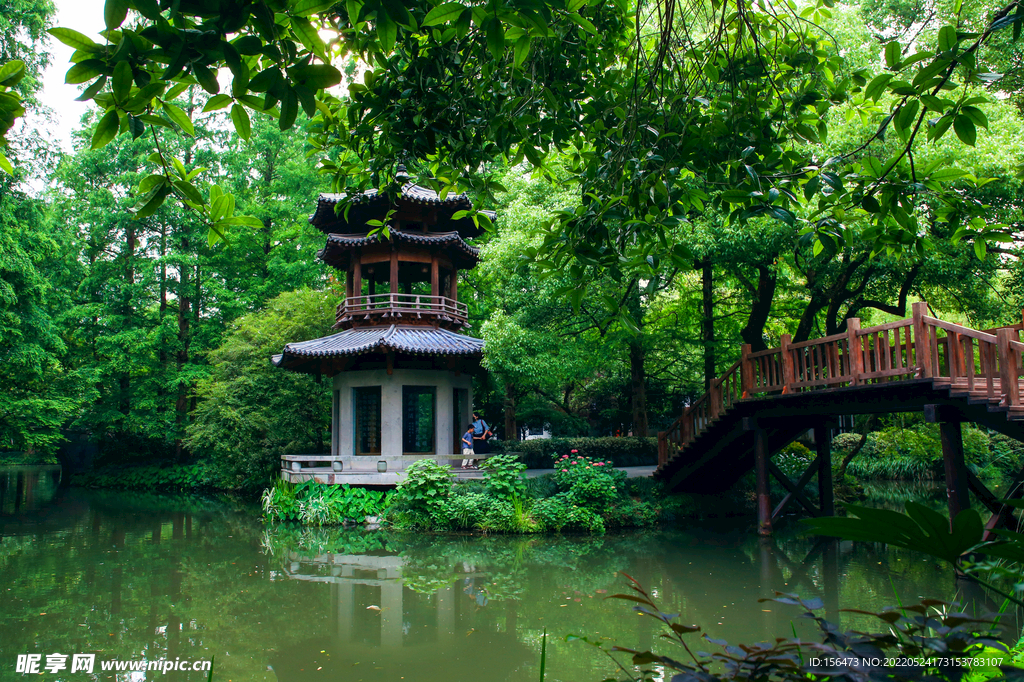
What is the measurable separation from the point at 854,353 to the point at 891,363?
486 mm

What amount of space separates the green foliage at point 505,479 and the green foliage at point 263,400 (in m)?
7.29

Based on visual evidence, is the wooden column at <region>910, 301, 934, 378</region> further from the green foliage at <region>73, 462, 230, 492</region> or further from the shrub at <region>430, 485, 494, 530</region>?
the green foliage at <region>73, 462, 230, 492</region>

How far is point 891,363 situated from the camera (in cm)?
881

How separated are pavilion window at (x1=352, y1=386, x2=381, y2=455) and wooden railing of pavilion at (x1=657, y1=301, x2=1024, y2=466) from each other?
7.92 metres

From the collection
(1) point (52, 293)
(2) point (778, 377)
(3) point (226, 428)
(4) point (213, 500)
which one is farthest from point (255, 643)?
(1) point (52, 293)

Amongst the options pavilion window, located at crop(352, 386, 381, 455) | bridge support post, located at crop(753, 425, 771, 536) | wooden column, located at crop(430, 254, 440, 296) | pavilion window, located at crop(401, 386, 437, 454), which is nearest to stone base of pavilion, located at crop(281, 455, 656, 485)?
pavilion window, located at crop(352, 386, 381, 455)

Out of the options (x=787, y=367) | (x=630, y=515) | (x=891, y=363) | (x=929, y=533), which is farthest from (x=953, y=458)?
(x=929, y=533)

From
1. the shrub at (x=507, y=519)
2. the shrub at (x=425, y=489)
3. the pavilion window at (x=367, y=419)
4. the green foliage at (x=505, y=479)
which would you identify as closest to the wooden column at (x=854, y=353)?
the shrub at (x=507, y=519)

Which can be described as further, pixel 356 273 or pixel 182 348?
pixel 182 348

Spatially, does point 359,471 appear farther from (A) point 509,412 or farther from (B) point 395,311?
(A) point 509,412

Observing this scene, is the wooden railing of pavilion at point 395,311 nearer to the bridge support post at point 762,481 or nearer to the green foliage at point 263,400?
the green foliage at point 263,400

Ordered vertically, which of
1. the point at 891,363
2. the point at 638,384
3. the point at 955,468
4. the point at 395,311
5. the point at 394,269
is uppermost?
the point at 394,269

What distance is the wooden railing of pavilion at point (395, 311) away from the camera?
15.8 metres

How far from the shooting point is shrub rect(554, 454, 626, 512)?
1208 centimetres
